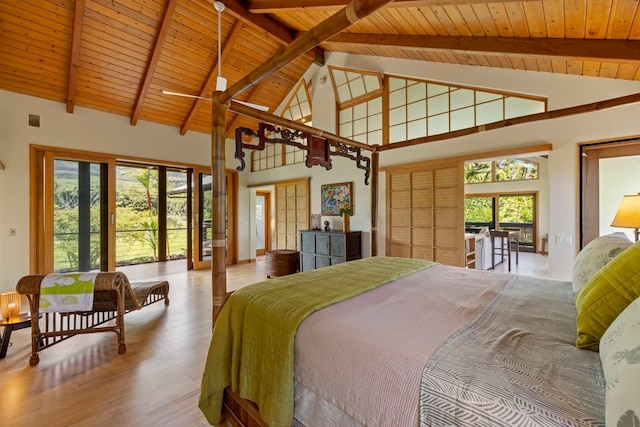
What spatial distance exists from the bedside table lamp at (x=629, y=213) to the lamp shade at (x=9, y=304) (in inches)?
201

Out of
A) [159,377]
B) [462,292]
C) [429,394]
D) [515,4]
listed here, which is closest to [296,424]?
[429,394]

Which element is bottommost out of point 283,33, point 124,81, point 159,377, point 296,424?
point 159,377

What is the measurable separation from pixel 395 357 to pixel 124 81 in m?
5.84

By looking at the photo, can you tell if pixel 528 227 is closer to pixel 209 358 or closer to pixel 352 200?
pixel 352 200

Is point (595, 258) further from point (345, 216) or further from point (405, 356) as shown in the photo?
point (345, 216)

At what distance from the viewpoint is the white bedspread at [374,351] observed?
96cm

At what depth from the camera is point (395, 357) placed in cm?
100

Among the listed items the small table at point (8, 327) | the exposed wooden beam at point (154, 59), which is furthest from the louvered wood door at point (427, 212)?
the small table at point (8, 327)

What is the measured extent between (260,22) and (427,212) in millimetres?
3831

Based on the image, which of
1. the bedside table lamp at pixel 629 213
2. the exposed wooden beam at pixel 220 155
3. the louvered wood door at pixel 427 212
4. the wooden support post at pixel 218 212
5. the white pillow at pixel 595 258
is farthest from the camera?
the louvered wood door at pixel 427 212

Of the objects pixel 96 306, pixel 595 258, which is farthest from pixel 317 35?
pixel 96 306

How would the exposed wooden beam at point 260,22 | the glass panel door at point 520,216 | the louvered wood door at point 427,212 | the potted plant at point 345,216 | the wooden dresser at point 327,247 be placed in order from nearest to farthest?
the exposed wooden beam at point 260,22 < the louvered wood door at point 427,212 < the wooden dresser at point 327,247 < the potted plant at point 345,216 < the glass panel door at point 520,216

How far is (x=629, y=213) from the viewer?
221 centimetres

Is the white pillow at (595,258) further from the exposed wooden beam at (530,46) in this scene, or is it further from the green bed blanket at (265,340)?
the exposed wooden beam at (530,46)
